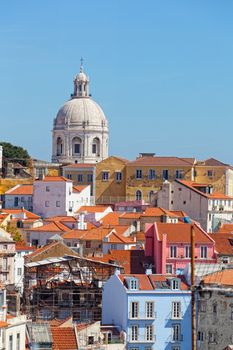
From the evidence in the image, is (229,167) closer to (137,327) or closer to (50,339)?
(137,327)

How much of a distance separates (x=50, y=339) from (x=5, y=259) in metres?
25.9

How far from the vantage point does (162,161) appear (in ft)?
380

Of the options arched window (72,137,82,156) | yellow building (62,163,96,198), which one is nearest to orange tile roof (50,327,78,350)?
yellow building (62,163,96,198)

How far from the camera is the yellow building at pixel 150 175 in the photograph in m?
114

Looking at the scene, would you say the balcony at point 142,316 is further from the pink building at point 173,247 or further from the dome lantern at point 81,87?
the dome lantern at point 81,87

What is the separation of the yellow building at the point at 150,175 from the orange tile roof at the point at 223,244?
118 ft

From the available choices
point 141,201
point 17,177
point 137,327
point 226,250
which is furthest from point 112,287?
point 17,177

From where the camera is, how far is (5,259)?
236ft

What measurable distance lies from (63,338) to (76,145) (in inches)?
3695

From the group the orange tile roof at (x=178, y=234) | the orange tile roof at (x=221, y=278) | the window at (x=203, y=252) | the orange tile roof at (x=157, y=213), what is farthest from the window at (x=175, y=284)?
the orange tile roof at (x=157, y=213)

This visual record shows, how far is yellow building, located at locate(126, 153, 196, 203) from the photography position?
11425cm

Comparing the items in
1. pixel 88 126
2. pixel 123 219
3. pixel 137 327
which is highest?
pixel 88 126

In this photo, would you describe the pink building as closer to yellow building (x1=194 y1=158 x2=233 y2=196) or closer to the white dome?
yellow building (x1=194 y1=158 x2=233 y2=196)

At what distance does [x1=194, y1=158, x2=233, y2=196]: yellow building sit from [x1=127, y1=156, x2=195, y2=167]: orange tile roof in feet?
3.63
